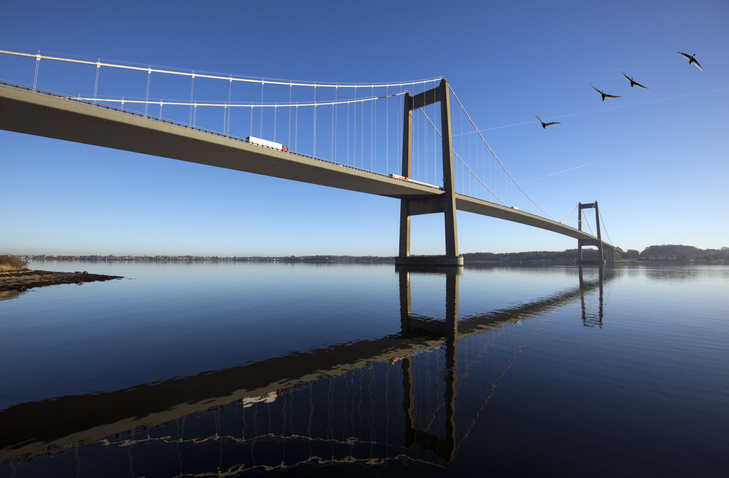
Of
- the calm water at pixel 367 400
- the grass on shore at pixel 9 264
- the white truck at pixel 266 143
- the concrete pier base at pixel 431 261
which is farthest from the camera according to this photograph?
the concrete pier base at pixel 431 261

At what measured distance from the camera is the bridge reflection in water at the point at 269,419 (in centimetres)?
342

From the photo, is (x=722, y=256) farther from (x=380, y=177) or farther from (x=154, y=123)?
(x=154, y=123)

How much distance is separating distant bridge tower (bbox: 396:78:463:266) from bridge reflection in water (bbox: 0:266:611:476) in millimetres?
39955

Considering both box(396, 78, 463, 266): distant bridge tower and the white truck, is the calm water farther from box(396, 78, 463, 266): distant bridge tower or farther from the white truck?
box(396, 78, 463, 266): distant bridge tower

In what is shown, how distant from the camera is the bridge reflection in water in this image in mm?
3416

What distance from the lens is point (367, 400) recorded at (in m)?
4.84

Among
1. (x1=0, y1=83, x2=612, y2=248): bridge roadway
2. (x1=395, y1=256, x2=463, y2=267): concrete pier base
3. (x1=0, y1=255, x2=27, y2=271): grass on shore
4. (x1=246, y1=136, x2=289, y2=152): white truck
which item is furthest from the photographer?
(x1=395, y1=256, x2=463, y2=267): concrete pier base

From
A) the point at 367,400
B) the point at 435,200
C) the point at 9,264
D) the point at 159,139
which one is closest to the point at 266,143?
the point at 159,139

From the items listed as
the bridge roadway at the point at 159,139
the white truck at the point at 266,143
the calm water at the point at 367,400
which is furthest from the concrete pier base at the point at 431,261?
the calm water at the point at 367,400

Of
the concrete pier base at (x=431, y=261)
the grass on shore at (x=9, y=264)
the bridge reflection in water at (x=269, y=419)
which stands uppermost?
the concrete pier base at (x=431, y=261)

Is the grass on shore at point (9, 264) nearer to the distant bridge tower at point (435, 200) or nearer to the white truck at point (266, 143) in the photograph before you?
the white truck at point (266, 143)

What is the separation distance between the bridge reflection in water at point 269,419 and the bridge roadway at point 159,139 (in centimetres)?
2509

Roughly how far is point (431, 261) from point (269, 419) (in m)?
44.7

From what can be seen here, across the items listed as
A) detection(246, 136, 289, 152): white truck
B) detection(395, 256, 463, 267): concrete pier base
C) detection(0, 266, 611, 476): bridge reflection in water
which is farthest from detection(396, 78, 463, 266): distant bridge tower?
detection(0, 266, 611, 476): bridge reflection in water
